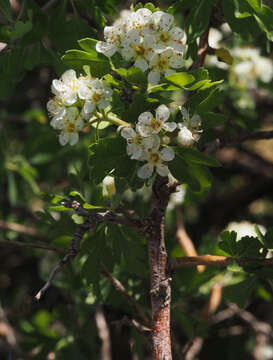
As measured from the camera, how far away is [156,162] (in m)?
1.06

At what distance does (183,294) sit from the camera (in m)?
1.62

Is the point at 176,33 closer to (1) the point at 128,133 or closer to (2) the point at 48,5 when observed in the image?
(1) the point at 128,133

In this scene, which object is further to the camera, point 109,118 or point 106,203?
point 106,203

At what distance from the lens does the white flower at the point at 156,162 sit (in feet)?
3.38

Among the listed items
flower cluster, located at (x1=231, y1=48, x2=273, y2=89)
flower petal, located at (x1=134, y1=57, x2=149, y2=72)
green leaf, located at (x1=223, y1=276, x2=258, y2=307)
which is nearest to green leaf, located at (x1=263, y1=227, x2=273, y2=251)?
green leaf, located at (x1=223, y1=276, x2=258, y2=307)

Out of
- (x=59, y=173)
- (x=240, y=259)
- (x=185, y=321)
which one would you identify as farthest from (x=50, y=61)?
(x=59, y=173)

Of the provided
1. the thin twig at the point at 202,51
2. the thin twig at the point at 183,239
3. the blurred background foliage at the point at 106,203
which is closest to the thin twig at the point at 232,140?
the blurred background foliage at the point at 106,203

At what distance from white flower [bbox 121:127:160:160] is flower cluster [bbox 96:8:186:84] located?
109 mm

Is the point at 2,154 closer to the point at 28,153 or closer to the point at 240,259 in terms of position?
the point at 28,153

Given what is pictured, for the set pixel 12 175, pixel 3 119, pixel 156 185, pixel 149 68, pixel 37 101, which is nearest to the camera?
pixel 149 68

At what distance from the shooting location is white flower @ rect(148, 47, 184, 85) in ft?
3.40

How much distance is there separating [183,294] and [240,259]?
1.47ft

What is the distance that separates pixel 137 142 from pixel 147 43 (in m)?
0.20

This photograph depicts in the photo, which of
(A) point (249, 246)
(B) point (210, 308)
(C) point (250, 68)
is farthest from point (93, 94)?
(C) point (250, 68)
